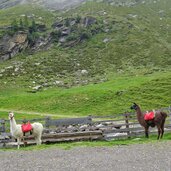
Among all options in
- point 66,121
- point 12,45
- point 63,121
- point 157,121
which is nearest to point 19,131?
point 63,121

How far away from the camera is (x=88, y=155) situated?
79.2 ft

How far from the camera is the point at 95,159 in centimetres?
2264

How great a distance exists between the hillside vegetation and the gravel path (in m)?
40.3

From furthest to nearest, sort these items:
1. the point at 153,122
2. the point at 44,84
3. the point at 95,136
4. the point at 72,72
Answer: the point at 72,72 → the point at 44,84 → the point at 95,136 → the point at 153,122

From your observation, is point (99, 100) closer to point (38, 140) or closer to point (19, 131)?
point (38, 140)

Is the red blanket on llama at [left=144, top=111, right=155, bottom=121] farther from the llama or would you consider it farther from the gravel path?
the llama

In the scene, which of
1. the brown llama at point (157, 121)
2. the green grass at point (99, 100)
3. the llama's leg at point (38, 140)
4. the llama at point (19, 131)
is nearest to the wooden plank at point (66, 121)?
the llama's leg at point (38, 140)

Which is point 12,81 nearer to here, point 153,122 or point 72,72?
point 72,72

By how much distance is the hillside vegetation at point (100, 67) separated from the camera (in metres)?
75.6

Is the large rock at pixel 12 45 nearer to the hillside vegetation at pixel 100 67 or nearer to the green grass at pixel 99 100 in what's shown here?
the hillside vegetation at pixel 100 67

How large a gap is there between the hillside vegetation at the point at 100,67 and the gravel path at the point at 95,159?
40340mm

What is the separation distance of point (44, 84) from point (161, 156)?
81.6 meters

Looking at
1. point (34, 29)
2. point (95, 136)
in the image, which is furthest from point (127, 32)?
point (95, 136)

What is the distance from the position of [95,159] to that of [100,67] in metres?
96.6
